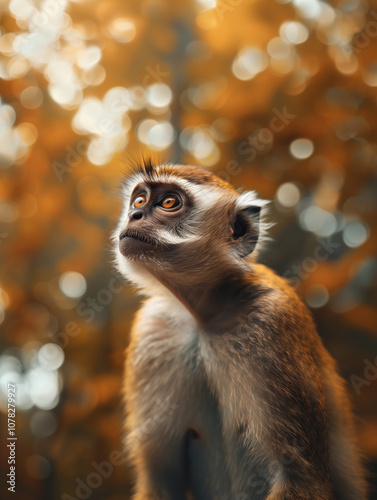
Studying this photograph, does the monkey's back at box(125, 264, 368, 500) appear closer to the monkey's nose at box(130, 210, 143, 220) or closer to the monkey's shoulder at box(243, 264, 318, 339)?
the monkey's shoulder at box(243, 264, 318, 339)

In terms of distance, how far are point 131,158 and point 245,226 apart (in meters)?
0.49

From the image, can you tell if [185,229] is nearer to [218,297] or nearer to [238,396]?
[218,297]

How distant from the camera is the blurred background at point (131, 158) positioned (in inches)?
46.9

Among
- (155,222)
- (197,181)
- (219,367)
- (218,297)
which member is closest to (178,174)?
(197,181)

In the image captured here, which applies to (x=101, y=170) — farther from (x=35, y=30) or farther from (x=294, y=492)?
(x=294, y=492)

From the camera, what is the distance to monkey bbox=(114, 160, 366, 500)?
96cm

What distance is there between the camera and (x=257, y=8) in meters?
1.38

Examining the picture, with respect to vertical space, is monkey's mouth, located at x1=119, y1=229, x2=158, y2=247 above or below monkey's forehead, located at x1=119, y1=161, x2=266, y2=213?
below

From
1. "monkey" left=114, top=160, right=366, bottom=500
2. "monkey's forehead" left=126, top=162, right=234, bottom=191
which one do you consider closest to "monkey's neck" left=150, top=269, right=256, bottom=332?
"monkey" left=114, top=160, right=366, bottom=500

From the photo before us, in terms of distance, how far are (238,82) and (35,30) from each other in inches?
30.1

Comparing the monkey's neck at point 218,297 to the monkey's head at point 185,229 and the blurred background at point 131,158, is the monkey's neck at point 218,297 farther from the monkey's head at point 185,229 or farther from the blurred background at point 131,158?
the blurred background at point 131,158

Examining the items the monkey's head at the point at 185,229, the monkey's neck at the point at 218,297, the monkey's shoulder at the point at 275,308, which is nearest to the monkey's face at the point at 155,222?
the monkey's head at the point at 185,229

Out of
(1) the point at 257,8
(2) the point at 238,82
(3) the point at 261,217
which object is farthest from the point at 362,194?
(1) the point at 257,8

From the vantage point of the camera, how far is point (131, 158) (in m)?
1.36
